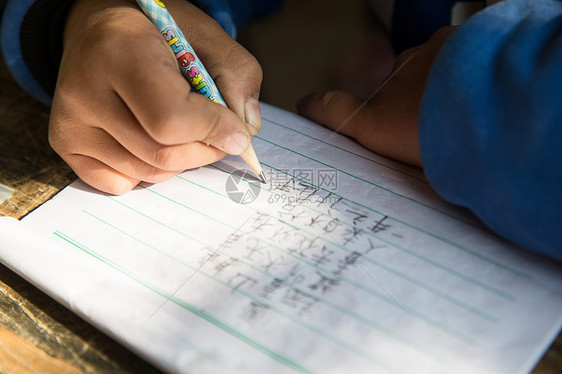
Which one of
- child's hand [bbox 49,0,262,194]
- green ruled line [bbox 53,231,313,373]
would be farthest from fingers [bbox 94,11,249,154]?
green ruled line [bbox 53,231,313,373]

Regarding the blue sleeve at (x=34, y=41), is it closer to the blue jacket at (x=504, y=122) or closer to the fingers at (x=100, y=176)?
the fingers at (x=100, y=176)

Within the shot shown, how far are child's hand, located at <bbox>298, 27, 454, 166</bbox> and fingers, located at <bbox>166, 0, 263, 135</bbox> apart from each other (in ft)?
0.31

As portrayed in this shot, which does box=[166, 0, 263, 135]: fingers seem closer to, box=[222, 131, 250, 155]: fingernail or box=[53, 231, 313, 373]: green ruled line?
box=[222, 131, 250, 155]: fingernail

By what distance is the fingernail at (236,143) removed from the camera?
0.38 metres

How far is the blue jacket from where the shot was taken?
1.00ft

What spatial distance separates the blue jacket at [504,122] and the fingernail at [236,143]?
150mm

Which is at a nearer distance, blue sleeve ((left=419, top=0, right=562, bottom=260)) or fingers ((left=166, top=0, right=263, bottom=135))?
blue sleeve ((left=419, top=0, right=562, bottom=260))

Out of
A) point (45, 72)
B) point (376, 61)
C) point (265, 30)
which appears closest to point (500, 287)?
point (45, 72)

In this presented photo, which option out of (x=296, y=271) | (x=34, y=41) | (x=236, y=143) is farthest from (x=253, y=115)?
(x=34, y=41)

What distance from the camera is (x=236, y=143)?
15.2 inches

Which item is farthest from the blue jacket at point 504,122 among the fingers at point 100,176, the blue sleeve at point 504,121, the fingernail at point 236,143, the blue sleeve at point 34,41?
the blue sleeve at point 34,41

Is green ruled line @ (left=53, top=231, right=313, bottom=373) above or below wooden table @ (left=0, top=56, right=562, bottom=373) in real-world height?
above

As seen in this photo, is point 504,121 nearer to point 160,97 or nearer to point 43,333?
point 160,97

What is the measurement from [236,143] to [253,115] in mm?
47
